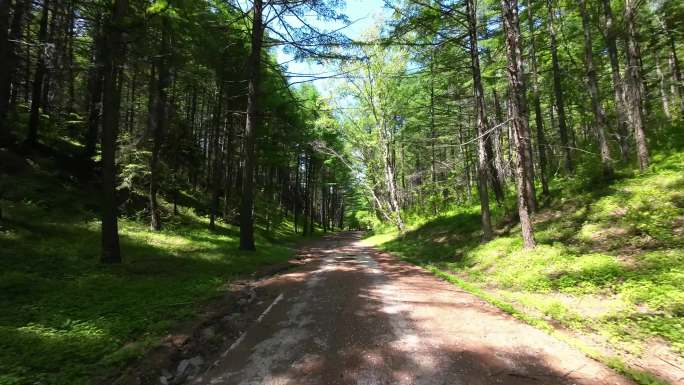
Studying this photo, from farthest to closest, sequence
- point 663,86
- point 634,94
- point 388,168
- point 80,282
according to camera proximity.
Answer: point 388,168 < point 663,86 < point 634,94 < point 80,282

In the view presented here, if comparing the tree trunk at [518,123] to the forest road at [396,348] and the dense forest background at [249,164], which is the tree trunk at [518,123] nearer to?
the dense forest background at [249,164]

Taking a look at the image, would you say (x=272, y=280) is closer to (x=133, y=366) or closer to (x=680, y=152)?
(x=133, y=366)

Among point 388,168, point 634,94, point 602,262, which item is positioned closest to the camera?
point 602,262

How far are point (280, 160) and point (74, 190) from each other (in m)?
12.5

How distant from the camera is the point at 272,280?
952 cm

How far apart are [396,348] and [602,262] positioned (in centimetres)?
533

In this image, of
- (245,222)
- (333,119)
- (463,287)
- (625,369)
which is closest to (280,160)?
(333,119)

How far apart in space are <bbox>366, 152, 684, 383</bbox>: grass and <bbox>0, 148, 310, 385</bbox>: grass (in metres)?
6.36

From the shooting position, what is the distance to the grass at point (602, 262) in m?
4.94

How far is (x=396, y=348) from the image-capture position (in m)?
4.38

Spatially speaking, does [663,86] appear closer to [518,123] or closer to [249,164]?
[518,123]

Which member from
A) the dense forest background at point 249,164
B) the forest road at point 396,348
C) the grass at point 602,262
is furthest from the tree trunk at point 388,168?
the forest road at point 396,348

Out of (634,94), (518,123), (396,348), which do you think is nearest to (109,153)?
(396,348)

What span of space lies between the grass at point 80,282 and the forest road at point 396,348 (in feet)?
5.02
